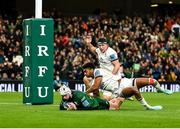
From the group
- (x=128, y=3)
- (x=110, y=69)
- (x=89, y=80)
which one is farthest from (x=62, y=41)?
(x=110, y=69)

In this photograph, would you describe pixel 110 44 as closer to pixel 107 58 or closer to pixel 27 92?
pixel 27 92

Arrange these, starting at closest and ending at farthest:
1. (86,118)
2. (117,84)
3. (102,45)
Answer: (86,118) → (117,84) → (102,45)

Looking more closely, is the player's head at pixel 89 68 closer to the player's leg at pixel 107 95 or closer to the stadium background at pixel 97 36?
the player's leg at pixel 107 95

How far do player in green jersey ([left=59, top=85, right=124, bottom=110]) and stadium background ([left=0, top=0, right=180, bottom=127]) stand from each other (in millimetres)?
11406

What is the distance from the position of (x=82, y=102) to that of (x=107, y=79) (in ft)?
6.80

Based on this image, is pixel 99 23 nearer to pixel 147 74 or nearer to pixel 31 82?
pixel 147 74

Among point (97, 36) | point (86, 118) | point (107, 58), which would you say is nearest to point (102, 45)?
point (107, 58)

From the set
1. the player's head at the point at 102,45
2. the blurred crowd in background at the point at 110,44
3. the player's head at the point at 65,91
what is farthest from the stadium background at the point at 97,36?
the player's head at the point at 65,91

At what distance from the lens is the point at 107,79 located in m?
19.7

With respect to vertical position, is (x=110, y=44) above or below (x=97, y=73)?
above

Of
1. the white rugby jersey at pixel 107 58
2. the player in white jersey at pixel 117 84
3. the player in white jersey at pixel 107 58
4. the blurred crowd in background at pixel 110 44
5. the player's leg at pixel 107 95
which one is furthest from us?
the blurred crowd in background at pixel 110 44

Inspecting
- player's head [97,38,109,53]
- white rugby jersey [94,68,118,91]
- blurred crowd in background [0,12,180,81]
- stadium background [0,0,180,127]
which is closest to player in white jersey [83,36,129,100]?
player's head [97,38,109,53]

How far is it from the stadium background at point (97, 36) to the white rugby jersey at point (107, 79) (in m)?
9.98

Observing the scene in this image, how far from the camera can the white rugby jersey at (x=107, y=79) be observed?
62.4ft
